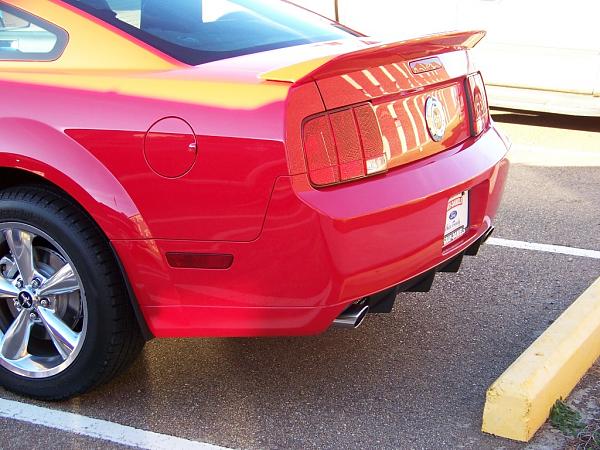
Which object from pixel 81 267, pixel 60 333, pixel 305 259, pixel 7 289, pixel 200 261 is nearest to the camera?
pixel 305 259

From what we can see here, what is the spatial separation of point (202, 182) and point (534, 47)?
17.2ft

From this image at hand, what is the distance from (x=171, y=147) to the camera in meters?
2.76

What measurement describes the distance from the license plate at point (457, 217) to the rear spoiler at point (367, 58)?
1.71 feet

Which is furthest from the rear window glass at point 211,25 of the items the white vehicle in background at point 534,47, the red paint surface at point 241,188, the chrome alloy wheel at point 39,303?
the white vehicle in background at point 534,47

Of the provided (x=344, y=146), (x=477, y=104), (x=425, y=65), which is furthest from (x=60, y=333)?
(x=477, y=104)

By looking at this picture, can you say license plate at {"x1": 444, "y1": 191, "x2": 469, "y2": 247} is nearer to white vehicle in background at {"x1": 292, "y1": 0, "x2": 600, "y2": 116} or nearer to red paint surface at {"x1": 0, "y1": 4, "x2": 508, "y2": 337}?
red paint surface at {"x1": 0, "y1": 4, "x2": 508, "y2": 337}

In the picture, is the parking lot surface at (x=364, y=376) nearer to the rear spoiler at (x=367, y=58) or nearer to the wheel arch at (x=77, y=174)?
the wheel arch at (x=77, y=174)

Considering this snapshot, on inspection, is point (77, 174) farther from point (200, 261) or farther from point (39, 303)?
point (39, 303)

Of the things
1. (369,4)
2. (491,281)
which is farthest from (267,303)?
(369,4)

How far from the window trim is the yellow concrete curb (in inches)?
72.6

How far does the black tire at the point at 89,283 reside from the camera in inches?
117

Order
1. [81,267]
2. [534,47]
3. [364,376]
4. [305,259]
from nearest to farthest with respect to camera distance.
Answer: [305,259], [81,267], [364,376], [534,47]

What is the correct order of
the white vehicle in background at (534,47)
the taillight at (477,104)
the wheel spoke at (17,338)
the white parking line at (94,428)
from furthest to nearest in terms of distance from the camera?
1. the white vehicle in background at (534,47)
2. the taillight at (477,104)
3. the wheel spoke at (17,338)
4. the white parking line at (94,428)

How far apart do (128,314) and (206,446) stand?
522 mm
